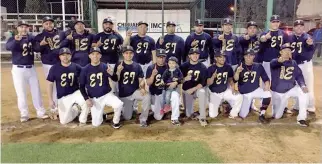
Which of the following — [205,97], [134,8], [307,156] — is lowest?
[307,156]

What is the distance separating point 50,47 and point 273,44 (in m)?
4.49

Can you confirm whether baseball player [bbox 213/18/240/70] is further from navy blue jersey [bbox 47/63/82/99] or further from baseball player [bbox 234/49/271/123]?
navy blue jersey [bbox 47/63/82/99]

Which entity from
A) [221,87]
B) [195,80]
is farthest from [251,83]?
[195,80]

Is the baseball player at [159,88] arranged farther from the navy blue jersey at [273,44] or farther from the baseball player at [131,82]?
the navy blue jersey at [273,44]

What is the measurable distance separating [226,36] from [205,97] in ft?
4.77

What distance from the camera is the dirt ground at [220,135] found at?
4824 mm

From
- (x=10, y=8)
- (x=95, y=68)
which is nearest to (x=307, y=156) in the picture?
(x=95, y=68)

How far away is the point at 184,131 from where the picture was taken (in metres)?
5.77

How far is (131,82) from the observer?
20.4 ft

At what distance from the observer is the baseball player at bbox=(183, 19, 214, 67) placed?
22.8 feet

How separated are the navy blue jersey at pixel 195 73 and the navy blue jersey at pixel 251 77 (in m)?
0.79

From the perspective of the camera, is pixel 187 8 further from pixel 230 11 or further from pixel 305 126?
pixel 305 126

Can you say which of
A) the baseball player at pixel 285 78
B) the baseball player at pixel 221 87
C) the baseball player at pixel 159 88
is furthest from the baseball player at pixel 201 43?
the baseball player at pixel 285 78

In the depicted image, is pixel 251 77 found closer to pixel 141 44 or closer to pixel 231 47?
pixel 231 47
